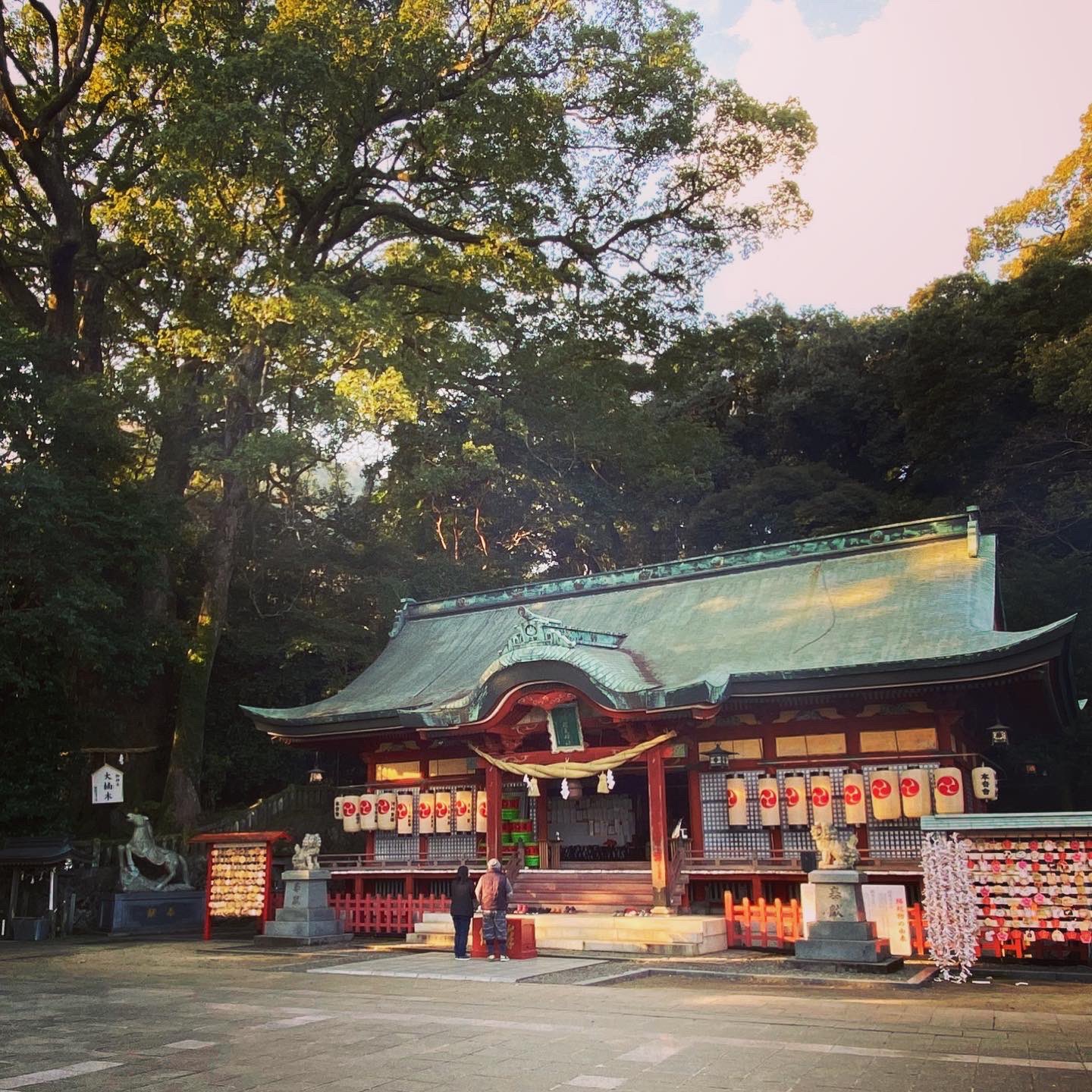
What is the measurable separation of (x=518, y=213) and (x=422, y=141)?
12.2 feet

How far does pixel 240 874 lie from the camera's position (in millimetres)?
17391

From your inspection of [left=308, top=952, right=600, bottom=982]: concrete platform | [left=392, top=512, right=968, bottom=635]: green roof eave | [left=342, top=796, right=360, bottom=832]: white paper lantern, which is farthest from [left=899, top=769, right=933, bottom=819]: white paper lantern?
[left=342, top=796, right=360, bottom=832]: white paper lantern

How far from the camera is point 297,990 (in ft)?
35.5

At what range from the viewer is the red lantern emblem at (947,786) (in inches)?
588

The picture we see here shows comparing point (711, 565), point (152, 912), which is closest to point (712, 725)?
point (711, 565)

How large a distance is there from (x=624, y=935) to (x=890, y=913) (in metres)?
3.96

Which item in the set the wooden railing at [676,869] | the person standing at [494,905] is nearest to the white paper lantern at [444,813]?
the wooden railing at [676,869]

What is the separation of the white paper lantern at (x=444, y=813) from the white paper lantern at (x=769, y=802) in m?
6.55

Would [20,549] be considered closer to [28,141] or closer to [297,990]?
[28,141]

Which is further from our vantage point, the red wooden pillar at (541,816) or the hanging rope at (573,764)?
the red wooden pillar at (541,816)

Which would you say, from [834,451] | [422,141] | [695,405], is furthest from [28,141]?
[834,451]

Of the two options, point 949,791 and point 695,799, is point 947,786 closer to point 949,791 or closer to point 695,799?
point 949,791

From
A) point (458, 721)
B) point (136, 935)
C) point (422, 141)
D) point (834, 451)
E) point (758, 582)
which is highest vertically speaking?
point (422, 141)

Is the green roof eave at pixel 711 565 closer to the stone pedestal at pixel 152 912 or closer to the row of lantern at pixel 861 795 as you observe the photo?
the row of lantern at pixel 861 795
